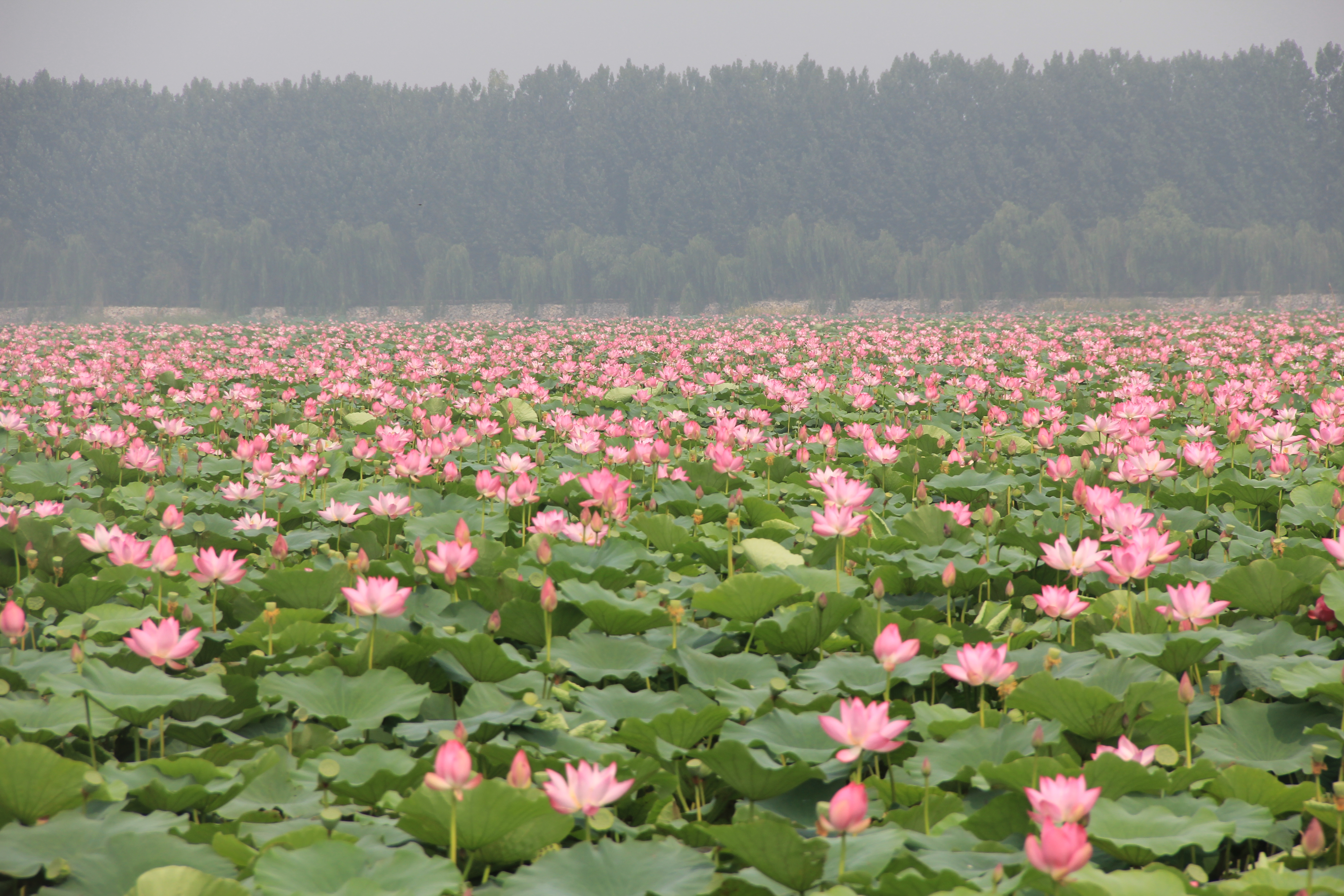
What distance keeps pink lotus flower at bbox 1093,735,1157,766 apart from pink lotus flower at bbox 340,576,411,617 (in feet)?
5.56

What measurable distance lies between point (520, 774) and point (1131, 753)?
4.28ft

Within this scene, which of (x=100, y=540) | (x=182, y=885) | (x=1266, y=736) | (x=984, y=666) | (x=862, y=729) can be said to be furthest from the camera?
(x=100, y=540)

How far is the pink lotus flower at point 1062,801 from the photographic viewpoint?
1.39m

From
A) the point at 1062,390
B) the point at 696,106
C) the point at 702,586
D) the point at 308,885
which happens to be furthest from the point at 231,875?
the point at 696,106

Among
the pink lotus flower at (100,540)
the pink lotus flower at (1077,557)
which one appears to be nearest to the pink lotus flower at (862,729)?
the pink lotus flower at (1077,557)

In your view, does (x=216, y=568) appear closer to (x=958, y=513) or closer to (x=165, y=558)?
(x=165, y=558)

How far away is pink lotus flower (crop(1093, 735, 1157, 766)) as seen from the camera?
67.7 inches

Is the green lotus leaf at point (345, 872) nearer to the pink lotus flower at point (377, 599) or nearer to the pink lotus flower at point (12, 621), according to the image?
the pink lotus flower at point (377, 599)

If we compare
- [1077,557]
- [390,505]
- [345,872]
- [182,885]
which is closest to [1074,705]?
[1077,557]

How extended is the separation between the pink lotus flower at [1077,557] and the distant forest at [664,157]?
218 feet

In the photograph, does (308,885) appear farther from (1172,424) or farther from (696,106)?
(696,106)

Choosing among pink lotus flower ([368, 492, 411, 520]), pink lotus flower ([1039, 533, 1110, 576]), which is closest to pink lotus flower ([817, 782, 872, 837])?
pink lotus flower ([1039, 533, 1110, 576])

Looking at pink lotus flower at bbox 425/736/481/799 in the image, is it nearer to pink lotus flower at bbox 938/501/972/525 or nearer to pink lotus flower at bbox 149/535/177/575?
pink lotus flower at bbox 149/535/177/575

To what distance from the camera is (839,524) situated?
2750 mm
